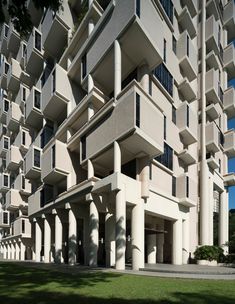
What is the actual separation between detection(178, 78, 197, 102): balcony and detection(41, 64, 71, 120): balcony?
11.0 meters

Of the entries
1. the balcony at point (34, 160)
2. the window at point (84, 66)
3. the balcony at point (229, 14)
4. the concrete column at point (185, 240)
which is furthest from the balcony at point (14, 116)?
the balcony at point (229, 14)

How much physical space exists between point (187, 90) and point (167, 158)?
9.39 metres

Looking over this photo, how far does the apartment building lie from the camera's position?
20734 millimetres

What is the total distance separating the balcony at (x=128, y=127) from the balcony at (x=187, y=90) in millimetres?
11149

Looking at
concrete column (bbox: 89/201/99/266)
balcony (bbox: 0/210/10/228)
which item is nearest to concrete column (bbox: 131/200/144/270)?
concrete column (bbox: 89/201/99/266)

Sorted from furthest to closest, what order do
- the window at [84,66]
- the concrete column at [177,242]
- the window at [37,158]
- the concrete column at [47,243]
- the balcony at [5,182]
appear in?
1. the balcony at [5,182]
2. the window at [37,158]
3. the concrete column at [47,243]
4. the concrete column at [177,242]
5. the window at [84,66]

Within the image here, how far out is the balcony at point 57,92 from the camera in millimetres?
28844

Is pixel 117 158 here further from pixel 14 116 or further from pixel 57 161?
pixel 14 116

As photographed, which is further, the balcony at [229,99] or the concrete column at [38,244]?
the balcony at [229,99]

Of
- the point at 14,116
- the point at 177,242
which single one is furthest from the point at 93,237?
the point at 14,116

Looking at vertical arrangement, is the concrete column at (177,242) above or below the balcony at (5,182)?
below

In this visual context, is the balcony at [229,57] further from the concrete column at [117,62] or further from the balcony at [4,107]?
the balcony at [4,107]

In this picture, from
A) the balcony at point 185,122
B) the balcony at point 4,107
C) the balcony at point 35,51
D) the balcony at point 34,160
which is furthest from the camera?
the balcony at point 4,107

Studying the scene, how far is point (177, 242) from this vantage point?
28828 mm
